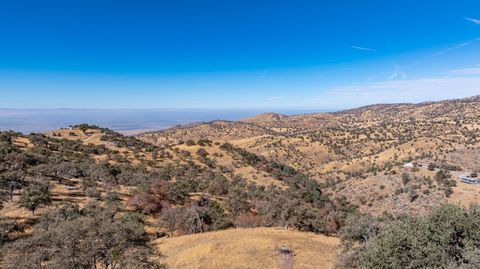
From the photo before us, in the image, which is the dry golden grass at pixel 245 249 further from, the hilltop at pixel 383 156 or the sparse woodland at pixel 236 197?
the hilltop at pixel 383 156

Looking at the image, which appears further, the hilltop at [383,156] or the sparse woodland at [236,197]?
the hilltop at [383,156]

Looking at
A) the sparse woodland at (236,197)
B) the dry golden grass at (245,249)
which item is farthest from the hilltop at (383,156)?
the dry golden grass at (245,249)

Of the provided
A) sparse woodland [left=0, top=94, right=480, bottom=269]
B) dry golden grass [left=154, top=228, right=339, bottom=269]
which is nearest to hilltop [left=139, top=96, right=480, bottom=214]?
sparse woodland [left=0, top=94, right=480, bottom=269]

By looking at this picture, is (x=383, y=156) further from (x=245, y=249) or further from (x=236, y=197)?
(x=245, y=249)

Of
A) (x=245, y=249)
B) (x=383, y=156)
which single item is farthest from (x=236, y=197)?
(x=383, y=156)

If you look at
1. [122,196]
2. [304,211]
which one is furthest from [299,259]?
[122,196]

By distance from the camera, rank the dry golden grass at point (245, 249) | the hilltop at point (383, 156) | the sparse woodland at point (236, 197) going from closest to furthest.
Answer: the sparse woodland at point (236, 197), the dry golden grass at point (245, 249), the hilltop at point (383, 156)

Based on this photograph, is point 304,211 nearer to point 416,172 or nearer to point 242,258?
point 242,258

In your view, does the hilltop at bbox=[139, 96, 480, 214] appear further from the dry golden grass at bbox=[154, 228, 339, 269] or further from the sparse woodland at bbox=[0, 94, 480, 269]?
the dry golden grass at bbox=[154, 228, 339, 269]
